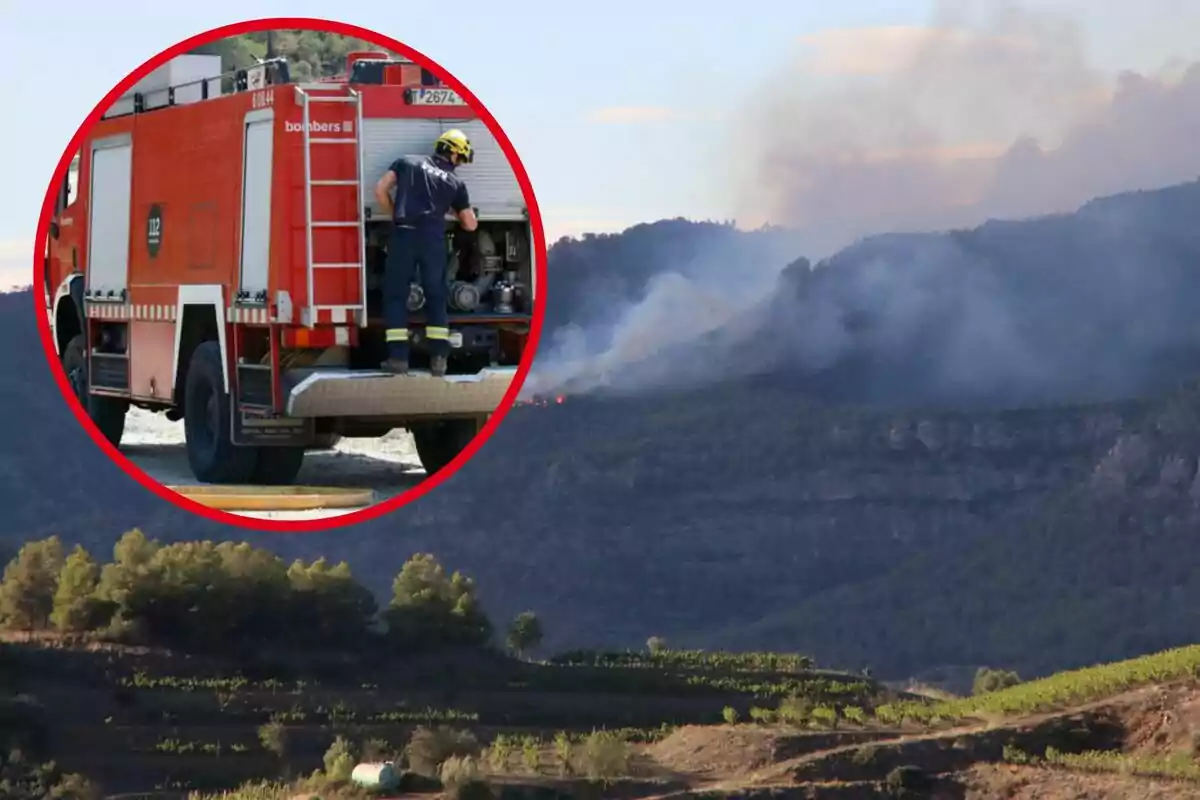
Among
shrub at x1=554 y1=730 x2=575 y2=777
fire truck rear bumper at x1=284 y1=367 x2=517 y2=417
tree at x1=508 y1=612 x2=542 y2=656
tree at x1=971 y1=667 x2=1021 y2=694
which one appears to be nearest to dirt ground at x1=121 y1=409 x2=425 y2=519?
fire truck rear bumper at x1=284 y1=367 x2=517 y2=417

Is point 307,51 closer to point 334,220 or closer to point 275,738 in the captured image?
point 334,220

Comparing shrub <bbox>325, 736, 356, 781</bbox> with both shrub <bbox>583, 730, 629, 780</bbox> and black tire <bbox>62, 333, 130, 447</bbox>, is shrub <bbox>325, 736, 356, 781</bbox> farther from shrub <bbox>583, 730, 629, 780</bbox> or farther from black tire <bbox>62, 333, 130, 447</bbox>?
black tire <bbox>62, 333, 130, 447</bbox>

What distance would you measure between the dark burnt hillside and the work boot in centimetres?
4302

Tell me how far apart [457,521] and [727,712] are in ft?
117

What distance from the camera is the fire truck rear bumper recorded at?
1508 centimetres

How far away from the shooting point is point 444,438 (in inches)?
618

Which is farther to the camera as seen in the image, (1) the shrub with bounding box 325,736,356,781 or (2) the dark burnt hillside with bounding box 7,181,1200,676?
(2) the dark burnt hillside with bounding box 7,181,1200,676

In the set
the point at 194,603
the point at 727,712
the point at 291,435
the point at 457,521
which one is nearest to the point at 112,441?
the point at 291,435

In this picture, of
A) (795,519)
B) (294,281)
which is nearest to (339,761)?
Result: (294,281)

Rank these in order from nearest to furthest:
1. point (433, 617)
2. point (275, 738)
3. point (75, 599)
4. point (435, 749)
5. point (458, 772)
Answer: point (458, 772) → point (435, 749) → point (275, 738) → point (75, 599) → point (433, 617)

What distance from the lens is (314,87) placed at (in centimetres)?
1639

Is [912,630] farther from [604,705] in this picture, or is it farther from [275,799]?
[275,799]

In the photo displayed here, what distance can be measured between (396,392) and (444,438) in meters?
0.76

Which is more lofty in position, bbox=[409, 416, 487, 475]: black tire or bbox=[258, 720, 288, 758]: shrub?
bbox=[409, 416, 487, 475]: black tire
